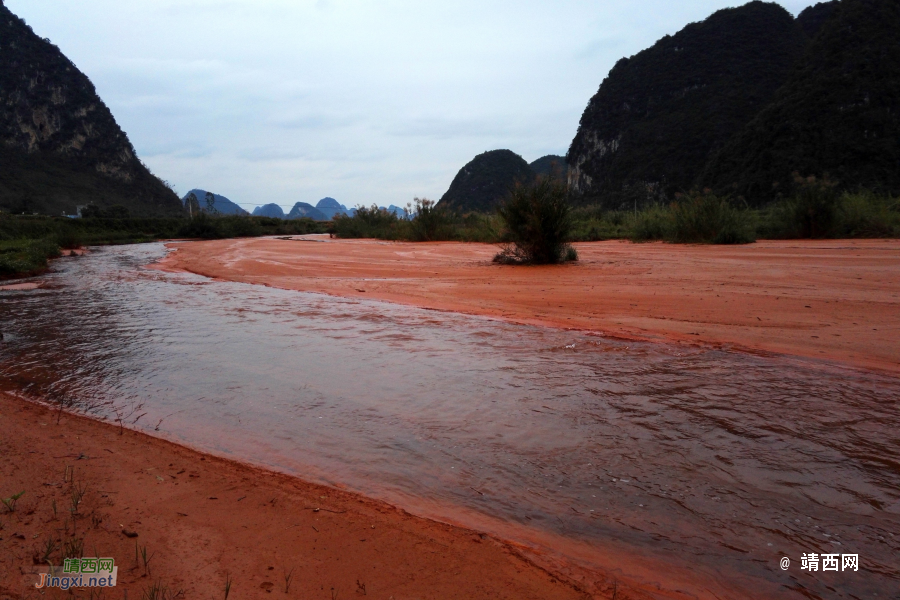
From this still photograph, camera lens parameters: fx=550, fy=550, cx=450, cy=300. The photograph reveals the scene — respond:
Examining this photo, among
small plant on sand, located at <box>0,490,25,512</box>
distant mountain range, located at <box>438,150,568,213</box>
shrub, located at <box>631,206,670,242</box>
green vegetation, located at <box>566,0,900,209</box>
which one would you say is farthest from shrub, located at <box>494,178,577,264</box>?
distant mountain range, located at <box>438,150,568,213</box>

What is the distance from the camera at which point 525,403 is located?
4.01 meters

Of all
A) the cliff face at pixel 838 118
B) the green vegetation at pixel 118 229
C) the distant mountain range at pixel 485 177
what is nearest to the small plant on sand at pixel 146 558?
the green vegetation at pixel 118 229

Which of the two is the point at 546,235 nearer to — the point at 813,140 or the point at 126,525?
the point at 126,525

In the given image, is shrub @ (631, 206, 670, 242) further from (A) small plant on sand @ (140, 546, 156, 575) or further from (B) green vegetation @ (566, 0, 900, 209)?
(A) small plant on sand @ (140, 546, 156, 575)

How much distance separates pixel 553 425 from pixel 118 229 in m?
52.5

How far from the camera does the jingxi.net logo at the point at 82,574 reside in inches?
77.4

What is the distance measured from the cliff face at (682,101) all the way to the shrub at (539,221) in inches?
1701

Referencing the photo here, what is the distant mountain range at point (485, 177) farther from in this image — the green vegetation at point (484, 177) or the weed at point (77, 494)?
the weed at point (77, 494)

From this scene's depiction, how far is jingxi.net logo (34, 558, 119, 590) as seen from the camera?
197 cm

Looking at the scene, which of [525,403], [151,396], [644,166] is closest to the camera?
[525,403]

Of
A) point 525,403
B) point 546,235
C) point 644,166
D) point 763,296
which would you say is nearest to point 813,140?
point 644,166

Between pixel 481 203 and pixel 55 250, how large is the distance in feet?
200

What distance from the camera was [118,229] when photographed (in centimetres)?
A: 4684

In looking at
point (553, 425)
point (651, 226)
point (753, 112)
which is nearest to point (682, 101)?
point (753, 112)
